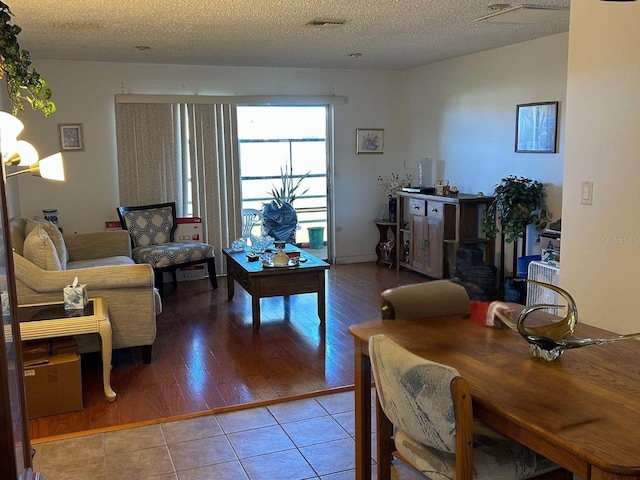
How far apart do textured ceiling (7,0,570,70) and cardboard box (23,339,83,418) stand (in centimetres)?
206

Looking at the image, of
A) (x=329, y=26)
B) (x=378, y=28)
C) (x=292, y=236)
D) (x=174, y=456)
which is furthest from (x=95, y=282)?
(x=292, y=236)

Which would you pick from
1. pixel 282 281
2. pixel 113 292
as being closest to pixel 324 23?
pixel 282 281

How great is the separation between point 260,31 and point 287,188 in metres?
2.77

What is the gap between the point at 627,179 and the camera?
267 cm

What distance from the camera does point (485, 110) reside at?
6.07 m

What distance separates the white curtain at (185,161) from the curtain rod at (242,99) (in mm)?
54

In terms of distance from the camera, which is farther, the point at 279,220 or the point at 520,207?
the point at 279,220

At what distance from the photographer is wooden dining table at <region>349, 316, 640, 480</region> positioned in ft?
4.65

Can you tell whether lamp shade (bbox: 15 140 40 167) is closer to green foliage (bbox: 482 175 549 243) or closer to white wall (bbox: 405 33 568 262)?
green foliage (bbox: 482 175 549 243)

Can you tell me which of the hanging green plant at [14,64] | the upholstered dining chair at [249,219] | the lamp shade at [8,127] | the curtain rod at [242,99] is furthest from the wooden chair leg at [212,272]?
the lamp shade at [8,127]

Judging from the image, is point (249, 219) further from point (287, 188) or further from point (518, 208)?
point (518, 208)

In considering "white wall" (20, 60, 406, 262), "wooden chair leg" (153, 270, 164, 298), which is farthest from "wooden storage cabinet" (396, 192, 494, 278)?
"wooden chair leg" (153, 270, 164, 298)

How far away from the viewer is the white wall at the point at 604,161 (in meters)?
2.62

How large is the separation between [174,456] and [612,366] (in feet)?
6.40
